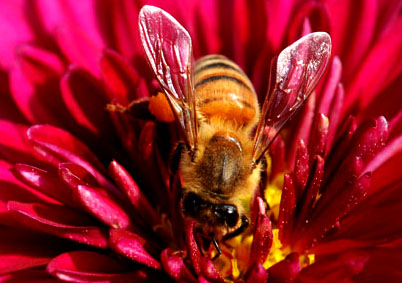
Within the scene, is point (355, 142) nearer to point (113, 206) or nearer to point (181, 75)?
point (181, 75)

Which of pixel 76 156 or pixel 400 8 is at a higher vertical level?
pixel 400 8

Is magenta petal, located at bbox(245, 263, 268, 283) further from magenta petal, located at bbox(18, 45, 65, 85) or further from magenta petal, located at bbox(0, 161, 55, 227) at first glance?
magenta petal, located at bbox(18, 45, 65, 85)

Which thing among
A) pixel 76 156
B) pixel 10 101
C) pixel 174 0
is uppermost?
pixel 174 0

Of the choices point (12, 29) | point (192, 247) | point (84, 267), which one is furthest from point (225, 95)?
point (12, 29)

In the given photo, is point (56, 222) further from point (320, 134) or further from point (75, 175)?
point (320, 134)

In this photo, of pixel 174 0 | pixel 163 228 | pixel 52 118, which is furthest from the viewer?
pixel 174 0

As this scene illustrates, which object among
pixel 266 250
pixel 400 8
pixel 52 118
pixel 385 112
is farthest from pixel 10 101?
pixel 400 8

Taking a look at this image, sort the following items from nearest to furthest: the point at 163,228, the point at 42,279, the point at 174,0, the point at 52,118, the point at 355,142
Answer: the point at 42,279 → the point at 355,142 → the point at 163,228 → the point at 52,118 → the point at 174,0
